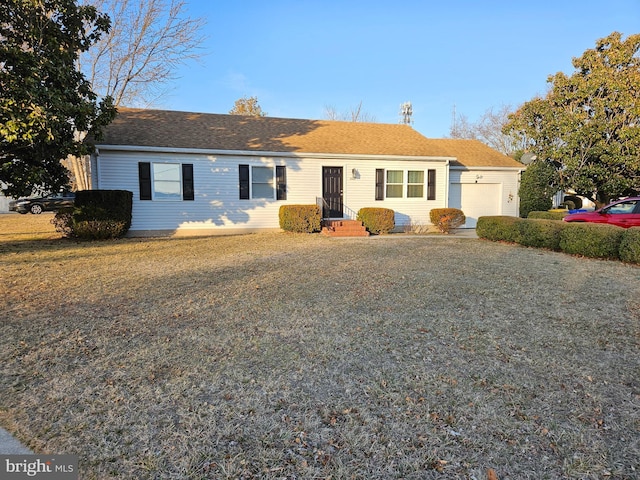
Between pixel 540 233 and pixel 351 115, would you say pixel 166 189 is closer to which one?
pixel 540 233

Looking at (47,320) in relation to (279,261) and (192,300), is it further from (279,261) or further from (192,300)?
(279,261)

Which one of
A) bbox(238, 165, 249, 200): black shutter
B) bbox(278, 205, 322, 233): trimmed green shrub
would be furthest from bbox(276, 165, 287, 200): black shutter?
bbox(238, 165, 249, 200): black shutter

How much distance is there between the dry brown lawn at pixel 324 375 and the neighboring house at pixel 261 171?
6383 millimetres

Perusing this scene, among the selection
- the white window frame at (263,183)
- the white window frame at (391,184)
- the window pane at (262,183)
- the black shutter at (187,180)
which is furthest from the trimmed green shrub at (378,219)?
the black shutter at (187,180)

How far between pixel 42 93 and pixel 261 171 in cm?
672

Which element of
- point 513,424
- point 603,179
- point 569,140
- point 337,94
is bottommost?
point 513,424

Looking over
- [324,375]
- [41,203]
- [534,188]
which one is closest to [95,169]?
[324,375]

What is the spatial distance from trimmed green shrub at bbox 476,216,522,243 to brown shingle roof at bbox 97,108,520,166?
415 cm

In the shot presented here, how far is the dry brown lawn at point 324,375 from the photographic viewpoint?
6.72 ft

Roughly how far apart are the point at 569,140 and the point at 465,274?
50.7 ft

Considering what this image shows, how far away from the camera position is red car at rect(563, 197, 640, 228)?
1008cm

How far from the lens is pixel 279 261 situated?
7.66 meters

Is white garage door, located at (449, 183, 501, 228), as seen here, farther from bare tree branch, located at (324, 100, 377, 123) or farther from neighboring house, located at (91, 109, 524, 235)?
bare tree branch, located at (324, 100, 377, 123)

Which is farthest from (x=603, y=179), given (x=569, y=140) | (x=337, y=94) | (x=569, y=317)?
(x=337, y=94)
